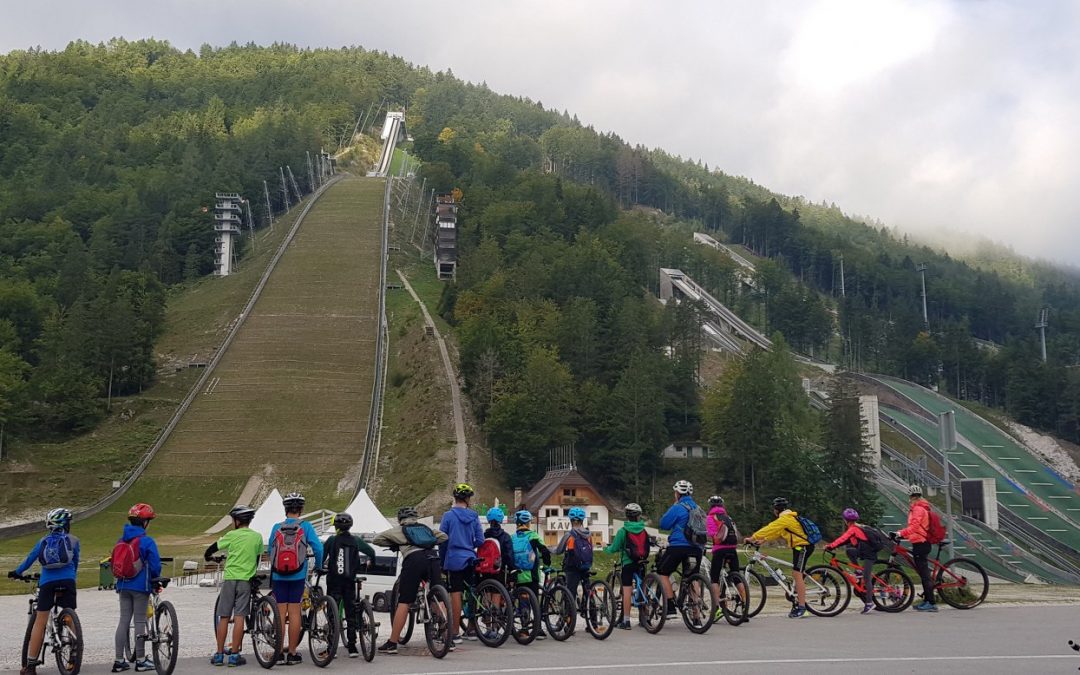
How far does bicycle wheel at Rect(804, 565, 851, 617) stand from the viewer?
15570 millimetres

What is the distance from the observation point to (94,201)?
11725 cm

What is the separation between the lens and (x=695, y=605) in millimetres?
13695

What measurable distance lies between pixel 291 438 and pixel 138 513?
157 ft

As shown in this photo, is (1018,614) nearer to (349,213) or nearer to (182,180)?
(349,213)

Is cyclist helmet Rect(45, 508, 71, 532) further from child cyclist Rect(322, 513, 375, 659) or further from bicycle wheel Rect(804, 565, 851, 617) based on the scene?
bicycle wheel Rect(804, 565, 851, 617)

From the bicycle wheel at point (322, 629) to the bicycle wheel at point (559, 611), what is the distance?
10.5ft

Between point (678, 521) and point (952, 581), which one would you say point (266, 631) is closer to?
point (678, 521)

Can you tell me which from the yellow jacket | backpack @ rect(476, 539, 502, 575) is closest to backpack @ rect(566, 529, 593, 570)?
backpack @ rect(476, 539, 502, 575)

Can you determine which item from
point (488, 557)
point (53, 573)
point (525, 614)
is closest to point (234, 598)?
point (53, 573)

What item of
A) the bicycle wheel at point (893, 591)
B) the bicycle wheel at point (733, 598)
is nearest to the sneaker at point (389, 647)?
the bicycle wheel at point (733, 598)

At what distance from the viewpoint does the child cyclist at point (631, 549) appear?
14414 millimetres

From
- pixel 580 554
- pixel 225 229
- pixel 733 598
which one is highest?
pixel 225 229

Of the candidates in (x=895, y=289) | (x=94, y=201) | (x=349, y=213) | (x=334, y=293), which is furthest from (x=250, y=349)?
(x=895, y=289)

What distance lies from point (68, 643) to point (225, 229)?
9650cm
